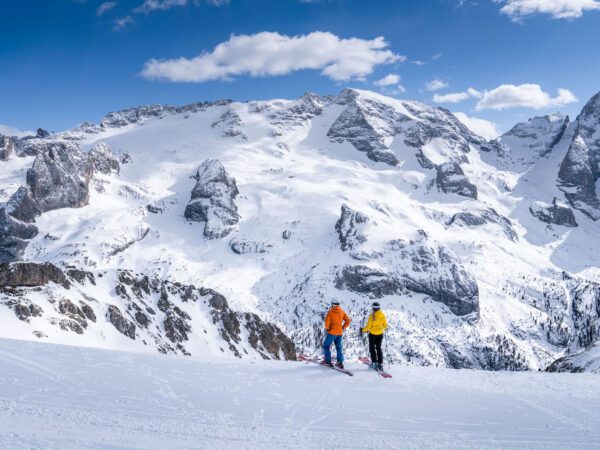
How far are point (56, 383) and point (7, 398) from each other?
1660 millimetres

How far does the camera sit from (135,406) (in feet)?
32.7

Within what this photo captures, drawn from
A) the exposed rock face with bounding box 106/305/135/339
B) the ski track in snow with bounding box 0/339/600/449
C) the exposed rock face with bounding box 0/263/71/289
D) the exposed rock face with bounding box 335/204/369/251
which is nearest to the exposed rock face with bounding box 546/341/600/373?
the ski track in snow with bounding box 0/339/600/449

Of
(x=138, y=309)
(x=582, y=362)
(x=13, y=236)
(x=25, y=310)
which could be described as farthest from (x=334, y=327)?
(x=13, y=236)

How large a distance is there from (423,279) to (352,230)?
39091 millimetres

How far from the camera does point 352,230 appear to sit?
634 ft

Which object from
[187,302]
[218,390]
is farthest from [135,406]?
[187,302]

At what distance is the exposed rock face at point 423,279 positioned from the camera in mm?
171375

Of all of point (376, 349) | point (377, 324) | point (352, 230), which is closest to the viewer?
point (376, 349)

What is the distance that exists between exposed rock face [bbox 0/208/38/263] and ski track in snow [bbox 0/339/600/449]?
197 metres

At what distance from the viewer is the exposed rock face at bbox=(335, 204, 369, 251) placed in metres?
189

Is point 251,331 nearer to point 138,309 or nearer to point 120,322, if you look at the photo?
point 138,309

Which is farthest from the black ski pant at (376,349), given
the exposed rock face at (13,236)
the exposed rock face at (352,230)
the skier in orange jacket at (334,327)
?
the exposed rock face at (13,236)

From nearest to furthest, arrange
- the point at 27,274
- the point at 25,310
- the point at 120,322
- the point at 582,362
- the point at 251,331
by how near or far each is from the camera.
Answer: the point at 582,362 → the point at 25,310 → the point at 27,274 → the point at 120,322 → the point at 251,331

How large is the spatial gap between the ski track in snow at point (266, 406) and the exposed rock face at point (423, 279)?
160443mm
